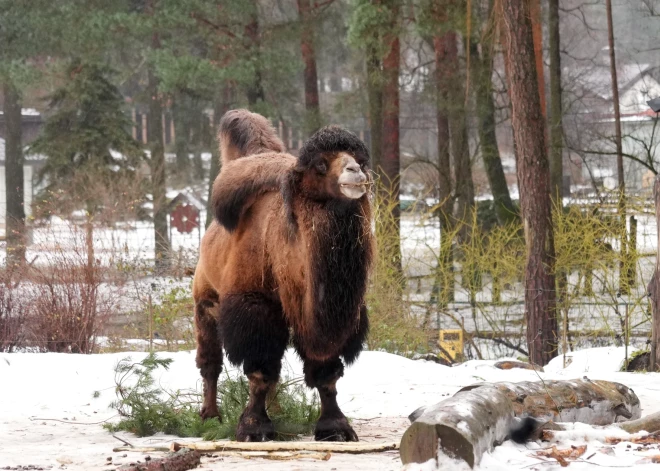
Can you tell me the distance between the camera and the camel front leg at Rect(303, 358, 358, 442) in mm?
7000

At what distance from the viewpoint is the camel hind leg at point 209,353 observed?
8227mm

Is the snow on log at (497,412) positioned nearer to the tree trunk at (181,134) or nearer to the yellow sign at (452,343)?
the yellow sign at (452,343)

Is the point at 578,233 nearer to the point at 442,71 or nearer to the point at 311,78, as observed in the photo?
the point at 442,71

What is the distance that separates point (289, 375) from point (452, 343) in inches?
221

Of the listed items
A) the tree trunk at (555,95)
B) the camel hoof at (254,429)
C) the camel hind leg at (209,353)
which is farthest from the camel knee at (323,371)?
the tree trunk at (555,95)

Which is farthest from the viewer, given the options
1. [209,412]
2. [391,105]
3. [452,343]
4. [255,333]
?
[391,105]

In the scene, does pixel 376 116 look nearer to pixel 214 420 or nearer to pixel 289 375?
pixel 289 375

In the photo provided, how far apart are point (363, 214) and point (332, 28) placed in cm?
2217

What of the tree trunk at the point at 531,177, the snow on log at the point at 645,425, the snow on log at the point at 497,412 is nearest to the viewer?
the snow on log at the point at 497,412

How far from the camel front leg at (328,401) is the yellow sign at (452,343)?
25.2 ft

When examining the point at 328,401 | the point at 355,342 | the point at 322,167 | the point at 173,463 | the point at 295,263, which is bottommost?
the point at 173,463

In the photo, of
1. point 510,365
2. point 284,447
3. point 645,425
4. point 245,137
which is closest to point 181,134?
point 510,365

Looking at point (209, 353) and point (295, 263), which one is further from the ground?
point (295, 263)

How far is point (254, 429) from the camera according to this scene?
276 inches
